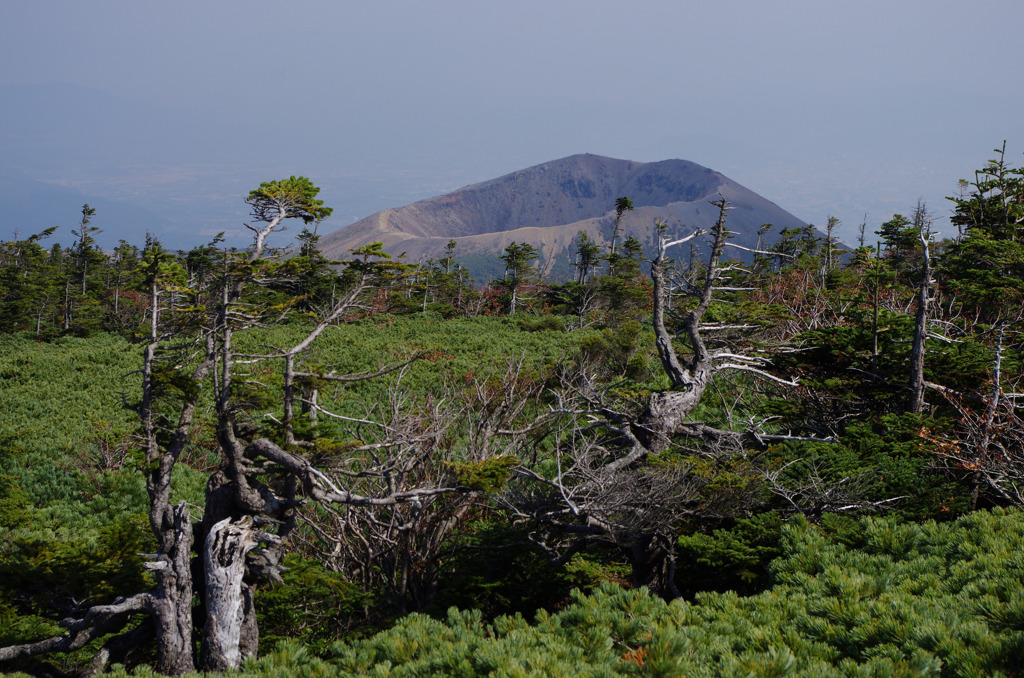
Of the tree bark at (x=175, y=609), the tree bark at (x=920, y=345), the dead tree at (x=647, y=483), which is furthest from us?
the tree bark at (x=920, y=345)

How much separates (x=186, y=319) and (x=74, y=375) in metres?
20.9

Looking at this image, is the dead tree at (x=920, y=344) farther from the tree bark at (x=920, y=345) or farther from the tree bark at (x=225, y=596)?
the tree bark at (x=225, y=596)

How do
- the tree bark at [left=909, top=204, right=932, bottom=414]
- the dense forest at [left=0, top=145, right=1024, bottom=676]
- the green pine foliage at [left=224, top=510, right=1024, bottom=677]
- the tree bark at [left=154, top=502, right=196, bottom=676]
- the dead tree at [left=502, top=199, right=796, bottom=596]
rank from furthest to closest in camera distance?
the tree bark at [left=909, top=204, right=932, bottom=414] → the dead tree at [left=502, top=199, right=796, bottom=596] → the tree bark at [left=154, top=502, right=196, bottom=676] → the dense forest at [left=0, top=145, right=1024, bottom=676] → the green pine foliage at [left=224, top=510, right=1024, bottom=677]

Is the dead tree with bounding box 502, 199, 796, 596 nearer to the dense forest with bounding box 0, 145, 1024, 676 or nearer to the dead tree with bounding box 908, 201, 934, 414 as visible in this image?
the dense forest with bounding box 0, 145, 1024, 676

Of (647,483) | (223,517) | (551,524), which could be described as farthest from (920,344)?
(223,517)

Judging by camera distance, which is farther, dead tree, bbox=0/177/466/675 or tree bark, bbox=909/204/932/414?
tree bark, bbox=909/204/932/414

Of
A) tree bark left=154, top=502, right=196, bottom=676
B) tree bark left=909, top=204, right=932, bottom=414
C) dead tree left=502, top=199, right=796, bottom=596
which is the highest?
tree bark left=909, top=204, right=932, bottom=414

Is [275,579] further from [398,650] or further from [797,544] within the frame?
[797,544]

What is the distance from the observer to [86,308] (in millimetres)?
39312

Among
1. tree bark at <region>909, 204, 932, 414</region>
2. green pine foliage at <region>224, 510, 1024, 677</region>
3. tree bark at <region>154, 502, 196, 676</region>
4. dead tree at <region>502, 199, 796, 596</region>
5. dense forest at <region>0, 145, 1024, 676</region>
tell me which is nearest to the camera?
green pine foliage at <region>224, 510, 1024, 677</region>

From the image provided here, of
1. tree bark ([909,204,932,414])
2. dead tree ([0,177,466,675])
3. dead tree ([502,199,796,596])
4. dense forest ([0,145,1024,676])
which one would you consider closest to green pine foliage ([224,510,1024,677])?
dense forest ([0,145,1024,676])

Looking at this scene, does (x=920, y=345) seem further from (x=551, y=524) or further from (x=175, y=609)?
(x=175, y=609)

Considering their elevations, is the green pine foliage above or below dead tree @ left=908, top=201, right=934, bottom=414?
below

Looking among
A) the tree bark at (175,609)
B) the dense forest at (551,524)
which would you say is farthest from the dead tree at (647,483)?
the tree bark at (175,609)
